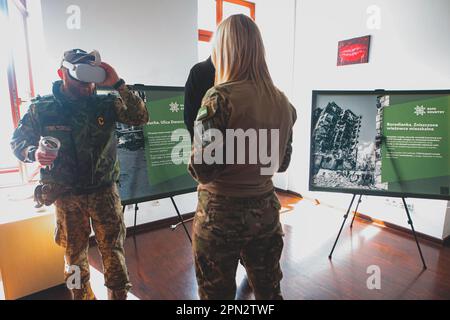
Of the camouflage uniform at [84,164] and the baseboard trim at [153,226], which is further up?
the camouflage uniform at [84,164]

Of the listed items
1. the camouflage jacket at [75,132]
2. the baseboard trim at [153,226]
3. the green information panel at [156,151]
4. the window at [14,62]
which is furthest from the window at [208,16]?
the camouflage jacket at [75,132]

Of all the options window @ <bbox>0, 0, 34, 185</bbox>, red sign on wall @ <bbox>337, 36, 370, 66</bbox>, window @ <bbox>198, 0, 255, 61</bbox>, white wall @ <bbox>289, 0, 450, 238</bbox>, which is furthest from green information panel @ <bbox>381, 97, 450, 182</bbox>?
window @ <bbox>0, 0, 34, 185</bbox>

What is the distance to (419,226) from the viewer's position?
2.86 meters

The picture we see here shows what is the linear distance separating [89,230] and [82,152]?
1.45 feet

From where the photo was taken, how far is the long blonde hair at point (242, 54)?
3.19 feet

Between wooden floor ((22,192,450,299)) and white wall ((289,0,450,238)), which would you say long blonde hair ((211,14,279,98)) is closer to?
wooden floor ((22,192,450,299))

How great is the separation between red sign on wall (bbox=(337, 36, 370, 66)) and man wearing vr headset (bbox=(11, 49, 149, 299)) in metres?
2.56

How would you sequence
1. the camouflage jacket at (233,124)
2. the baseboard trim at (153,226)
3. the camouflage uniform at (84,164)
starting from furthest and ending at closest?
the baseboard trim at (153,226)
the camouflage uniform at (84,164)
the camouflage jacket at (233,124)

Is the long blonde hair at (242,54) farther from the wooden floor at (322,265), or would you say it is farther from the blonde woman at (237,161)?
the wooden floor at (322,265)

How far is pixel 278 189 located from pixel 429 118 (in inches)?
101

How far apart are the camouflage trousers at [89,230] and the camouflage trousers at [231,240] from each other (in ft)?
2.53

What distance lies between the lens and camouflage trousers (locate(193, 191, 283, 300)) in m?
1.01

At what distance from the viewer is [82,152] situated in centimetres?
152
